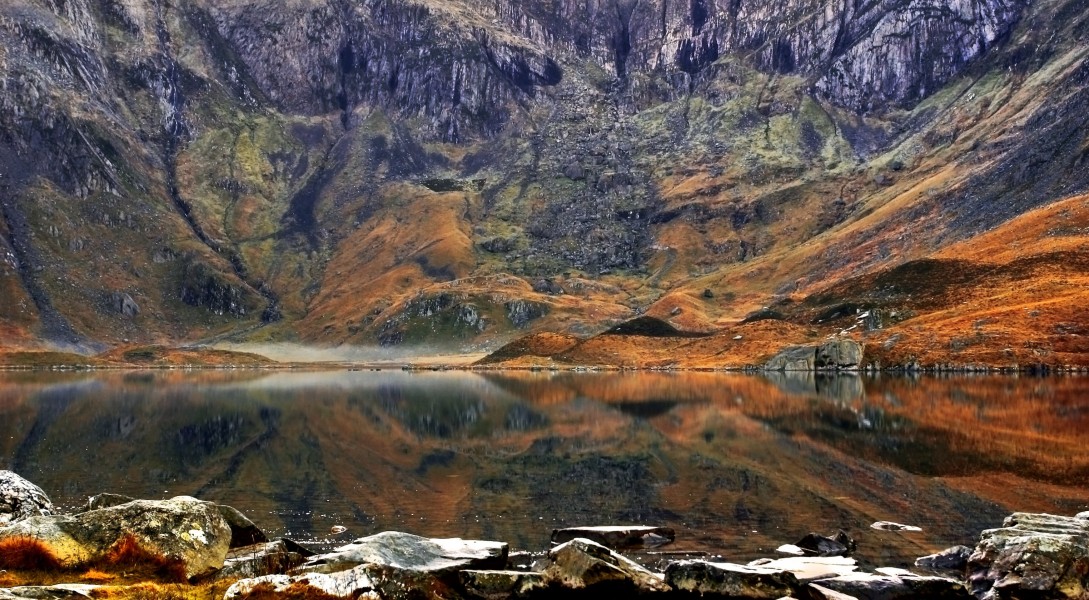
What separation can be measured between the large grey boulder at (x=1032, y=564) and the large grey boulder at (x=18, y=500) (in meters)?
27.3

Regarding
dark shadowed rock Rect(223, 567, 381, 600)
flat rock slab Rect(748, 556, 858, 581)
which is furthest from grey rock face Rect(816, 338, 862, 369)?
dark shadowed rock Rect(223, 567, 381, 600)

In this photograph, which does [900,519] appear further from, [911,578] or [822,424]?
[822,424]

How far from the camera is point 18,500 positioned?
26.7m

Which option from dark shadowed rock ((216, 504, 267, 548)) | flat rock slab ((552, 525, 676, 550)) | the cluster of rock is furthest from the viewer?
flat rock slab ((552, 525, 676, 550))

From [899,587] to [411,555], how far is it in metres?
12.9

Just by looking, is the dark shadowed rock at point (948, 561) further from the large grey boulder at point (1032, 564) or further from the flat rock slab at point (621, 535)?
the flat rock slab at point (621, 535)

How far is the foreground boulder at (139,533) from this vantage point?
21.2m

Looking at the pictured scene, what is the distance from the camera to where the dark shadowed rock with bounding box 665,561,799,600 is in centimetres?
2166

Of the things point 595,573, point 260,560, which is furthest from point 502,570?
point 260,560

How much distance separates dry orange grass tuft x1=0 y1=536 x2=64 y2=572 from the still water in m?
10.5

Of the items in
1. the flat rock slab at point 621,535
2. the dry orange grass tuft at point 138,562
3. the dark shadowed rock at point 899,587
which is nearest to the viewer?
the dry orange grass tuft at point 138,562

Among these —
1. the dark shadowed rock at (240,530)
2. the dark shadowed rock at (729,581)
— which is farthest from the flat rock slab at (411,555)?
the dark shadowed rock at (729,581)

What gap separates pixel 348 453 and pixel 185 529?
3316 centimetres

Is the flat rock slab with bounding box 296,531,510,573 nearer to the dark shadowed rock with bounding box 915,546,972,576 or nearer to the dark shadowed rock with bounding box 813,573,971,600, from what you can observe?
the dark shadowed rock with bounding box 813,573,971,600
